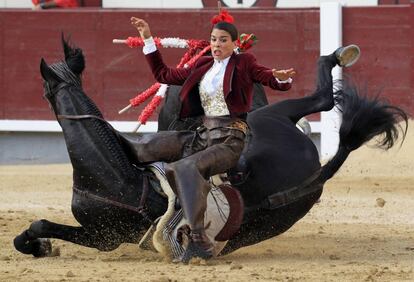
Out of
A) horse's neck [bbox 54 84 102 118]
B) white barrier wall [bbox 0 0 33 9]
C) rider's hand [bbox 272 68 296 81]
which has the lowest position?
white barrier wall [bbox 0 0 33 9]

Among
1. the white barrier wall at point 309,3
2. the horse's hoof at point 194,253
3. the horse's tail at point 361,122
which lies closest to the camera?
the horse's hoof at point 194,253

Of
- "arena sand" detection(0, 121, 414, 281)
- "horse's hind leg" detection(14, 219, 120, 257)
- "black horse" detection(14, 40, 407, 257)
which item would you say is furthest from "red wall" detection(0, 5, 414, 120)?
"horse's hind leg" detection(14, 219, 120, 257)

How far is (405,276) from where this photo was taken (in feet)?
19.0

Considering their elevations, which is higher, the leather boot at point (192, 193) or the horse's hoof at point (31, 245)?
the leather boot at point (192, 193)

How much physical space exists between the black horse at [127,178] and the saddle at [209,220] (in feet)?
0.22

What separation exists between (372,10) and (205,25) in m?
1.56

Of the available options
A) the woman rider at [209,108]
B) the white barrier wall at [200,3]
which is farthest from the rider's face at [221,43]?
the white barrier wall at [200,3]

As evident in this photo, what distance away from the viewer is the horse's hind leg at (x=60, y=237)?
21.2ft

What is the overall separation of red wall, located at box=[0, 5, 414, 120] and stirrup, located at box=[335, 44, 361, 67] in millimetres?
5580

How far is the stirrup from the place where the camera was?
22.1 ft

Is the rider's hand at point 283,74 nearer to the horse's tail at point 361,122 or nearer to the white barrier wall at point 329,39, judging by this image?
the horse's tail at point 361,122

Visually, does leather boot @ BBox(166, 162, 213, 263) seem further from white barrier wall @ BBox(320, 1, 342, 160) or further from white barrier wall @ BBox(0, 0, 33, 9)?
white barrier wall @ BBox(0, 0, 33, 9)

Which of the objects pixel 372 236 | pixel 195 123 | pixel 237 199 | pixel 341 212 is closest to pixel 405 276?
pixel 237 199

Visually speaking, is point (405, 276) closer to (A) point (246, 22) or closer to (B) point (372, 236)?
(B) point (372, 236)
